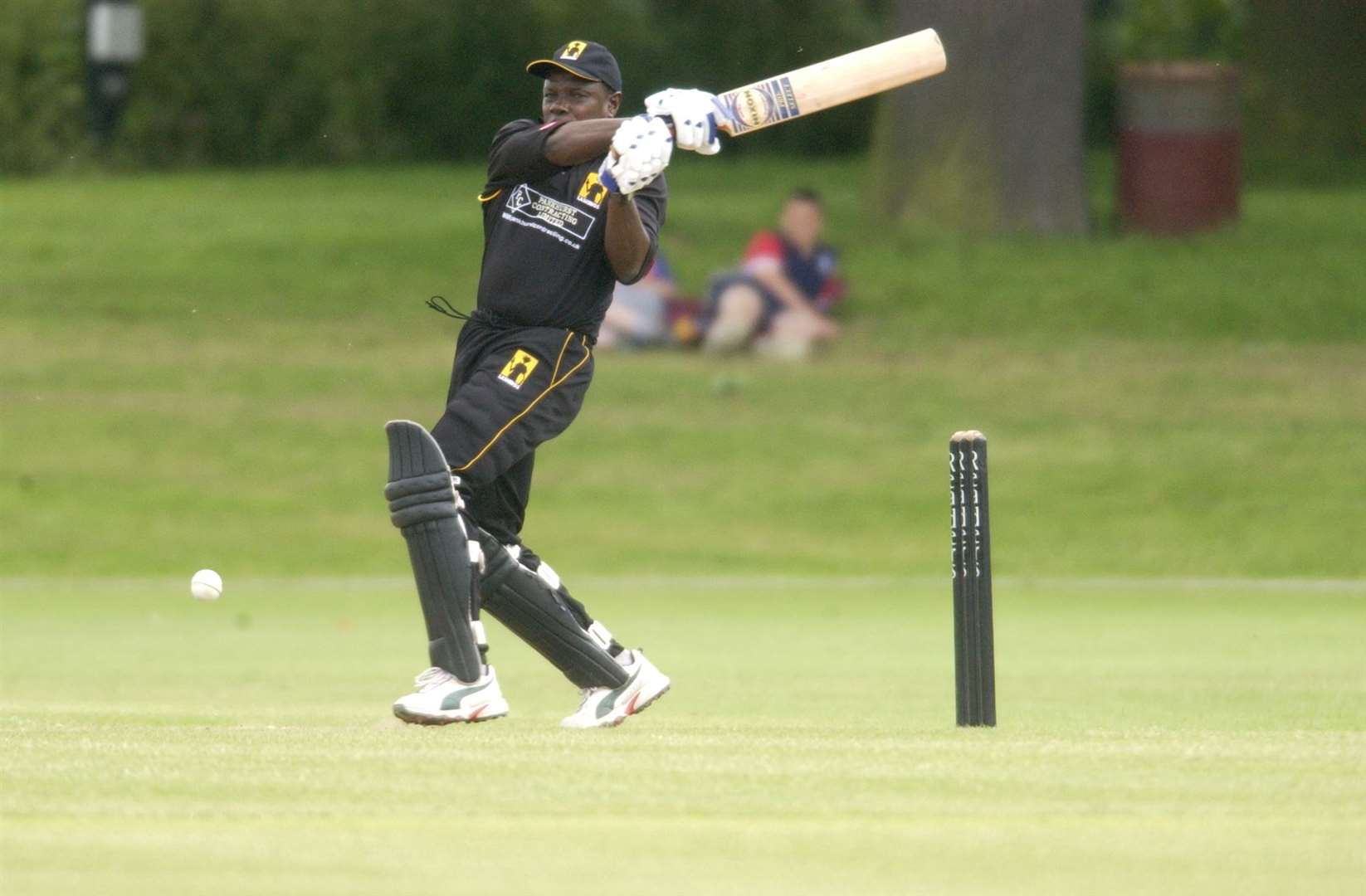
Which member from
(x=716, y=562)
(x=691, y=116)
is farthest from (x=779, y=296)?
(x=691, y=116)

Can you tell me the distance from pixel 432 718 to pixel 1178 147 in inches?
599

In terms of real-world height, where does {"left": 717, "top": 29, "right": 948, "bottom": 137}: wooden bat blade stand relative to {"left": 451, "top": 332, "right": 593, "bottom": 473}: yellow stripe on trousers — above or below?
above

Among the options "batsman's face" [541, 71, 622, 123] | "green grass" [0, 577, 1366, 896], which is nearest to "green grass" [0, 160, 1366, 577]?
"green grass" [0, 577, 1366, 896]

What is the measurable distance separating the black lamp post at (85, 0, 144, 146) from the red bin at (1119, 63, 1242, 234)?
34.0 feet

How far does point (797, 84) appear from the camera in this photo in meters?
6.35

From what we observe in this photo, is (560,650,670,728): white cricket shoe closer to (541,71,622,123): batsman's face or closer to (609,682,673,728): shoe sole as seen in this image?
(609,682,673,728): shoe sole

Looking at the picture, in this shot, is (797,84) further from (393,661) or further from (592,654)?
(393,661)

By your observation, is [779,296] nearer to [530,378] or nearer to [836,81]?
[836,81]

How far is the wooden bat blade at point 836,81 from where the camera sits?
20.4 ft

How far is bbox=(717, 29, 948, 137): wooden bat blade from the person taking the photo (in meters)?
6.23

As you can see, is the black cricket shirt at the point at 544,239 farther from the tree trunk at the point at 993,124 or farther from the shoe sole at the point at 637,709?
the tree trunk at the point at 993,124

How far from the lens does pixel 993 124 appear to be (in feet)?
63.1

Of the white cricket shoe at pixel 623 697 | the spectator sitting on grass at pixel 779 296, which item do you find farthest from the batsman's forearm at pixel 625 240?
the spectator sitting on grass at pixel 779 296

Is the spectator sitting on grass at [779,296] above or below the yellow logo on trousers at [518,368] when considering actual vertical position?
below
